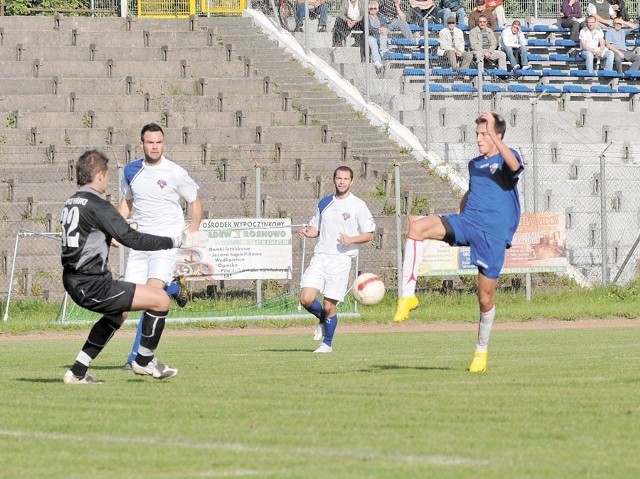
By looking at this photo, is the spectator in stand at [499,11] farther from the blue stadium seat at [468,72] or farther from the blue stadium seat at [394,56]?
the blue stadium seat at [394,56]

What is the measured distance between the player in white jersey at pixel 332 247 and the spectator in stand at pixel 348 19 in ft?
56.2

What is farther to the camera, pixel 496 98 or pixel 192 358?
pixel 496 98

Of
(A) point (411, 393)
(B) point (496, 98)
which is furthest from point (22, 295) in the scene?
(A) point (411, 393)

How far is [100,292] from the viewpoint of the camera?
10430 mm

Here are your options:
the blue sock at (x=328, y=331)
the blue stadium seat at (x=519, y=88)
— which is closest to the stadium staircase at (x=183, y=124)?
the blue stadium seat at (x=519, y=88)

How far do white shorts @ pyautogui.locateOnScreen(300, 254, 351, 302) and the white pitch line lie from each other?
26.0 feet

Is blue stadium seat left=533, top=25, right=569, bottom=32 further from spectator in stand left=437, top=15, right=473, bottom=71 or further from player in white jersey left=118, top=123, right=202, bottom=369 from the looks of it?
player in white jersey left=118, top=123, right=202, bottom=369

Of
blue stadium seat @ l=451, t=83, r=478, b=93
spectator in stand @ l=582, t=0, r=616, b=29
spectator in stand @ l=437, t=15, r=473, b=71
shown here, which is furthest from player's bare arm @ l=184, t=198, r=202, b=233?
spectator in stand @ l=582, t=0, r=616, b=29

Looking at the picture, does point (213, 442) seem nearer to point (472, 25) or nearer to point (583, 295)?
point (583, 295)

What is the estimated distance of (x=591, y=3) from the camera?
119 ft

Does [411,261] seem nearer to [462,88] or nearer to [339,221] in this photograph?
[339,221]

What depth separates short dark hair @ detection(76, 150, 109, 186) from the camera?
10.4 metres

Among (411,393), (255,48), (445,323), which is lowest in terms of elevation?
(445,323)

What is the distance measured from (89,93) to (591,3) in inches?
579
